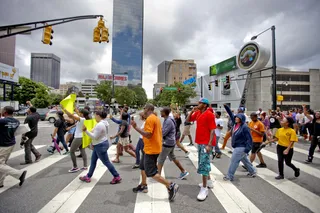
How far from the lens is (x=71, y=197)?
3441mm

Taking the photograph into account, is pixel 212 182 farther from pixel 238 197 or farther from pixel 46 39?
pixel 46 39

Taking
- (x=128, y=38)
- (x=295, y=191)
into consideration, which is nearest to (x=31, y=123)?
(x=295, y=191)

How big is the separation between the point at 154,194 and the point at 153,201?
0.28 meters

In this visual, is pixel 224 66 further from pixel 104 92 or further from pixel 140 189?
pixel 140 189

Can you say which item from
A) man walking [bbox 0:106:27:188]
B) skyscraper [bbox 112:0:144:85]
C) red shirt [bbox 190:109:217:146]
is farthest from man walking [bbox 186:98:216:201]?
skyscraper [bbox 112:0:144:85]

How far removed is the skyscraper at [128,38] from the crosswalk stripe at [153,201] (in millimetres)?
125502

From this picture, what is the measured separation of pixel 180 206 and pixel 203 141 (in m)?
1.33

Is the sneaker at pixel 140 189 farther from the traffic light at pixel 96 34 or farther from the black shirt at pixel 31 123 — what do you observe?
the traffic light at pixel 96 34

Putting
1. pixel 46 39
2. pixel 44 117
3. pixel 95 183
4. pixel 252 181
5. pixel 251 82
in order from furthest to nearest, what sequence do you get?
1. pixel 251 82
2. pixel 44 117
3. pixel 46 39
4. pixel 252 181
5. pixel 95 183

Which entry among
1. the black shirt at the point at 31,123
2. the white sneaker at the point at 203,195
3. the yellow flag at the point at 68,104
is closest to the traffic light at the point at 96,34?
the black shirt at the point at 31,123

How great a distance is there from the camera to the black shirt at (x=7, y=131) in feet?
12.3

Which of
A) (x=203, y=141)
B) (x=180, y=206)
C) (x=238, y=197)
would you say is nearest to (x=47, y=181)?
(x=180, y=206)

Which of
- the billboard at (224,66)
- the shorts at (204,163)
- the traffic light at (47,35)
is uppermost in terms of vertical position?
the billboard at (224,66)

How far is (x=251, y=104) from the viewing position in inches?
1628
